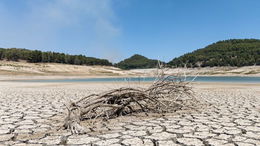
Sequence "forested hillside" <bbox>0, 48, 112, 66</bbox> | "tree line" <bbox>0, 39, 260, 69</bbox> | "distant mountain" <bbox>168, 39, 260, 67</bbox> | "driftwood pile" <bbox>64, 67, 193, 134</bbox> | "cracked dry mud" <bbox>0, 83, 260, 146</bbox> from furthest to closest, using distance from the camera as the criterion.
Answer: "distant mountain" <bbox>168, 39, 260, 67</bbox>, "tree line" <bbox>0, 39, 260, 69</bbox>, "forested hillside" <bbox>0, 48, 112, 66</bbox>, "driftwood pile" <bbox>64, 67, 193, 134</bbox>, "cracked dry mud" <bbox>0, 83, 260, 146</bbox>

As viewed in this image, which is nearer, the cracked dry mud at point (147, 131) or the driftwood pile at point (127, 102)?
the cracked dry mud at point (147, 131)

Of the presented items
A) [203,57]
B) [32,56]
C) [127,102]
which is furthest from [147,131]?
[203,57]

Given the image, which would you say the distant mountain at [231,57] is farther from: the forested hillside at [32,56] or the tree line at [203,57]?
the forested hillside at [32,56]

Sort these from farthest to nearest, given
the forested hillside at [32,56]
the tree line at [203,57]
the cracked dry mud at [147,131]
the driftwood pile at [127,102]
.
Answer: the tree line at [203,57] < the forested hillside at [32,56] < the driftwood pile at [127,102] < the cracked dry mud at [147,131]

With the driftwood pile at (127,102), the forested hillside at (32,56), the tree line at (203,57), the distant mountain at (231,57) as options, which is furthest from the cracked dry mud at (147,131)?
the forested hillside at (32,56)

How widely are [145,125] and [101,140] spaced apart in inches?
50.6

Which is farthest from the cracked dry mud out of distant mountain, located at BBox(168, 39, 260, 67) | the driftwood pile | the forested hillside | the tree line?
the forested hillside

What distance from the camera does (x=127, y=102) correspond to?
553cm

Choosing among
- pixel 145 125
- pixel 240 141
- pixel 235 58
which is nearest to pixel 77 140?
pixel 145 125

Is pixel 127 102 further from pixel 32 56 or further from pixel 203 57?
pixel 203 57

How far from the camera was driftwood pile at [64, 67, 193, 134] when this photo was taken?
4738mm

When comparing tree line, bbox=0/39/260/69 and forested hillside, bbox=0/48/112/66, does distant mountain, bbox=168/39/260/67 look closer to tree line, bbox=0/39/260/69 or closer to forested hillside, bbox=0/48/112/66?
tree line, bbox=0/39/260/69

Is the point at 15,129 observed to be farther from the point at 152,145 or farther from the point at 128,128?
the point at 152,145

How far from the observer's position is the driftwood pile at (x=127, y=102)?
4738mm
